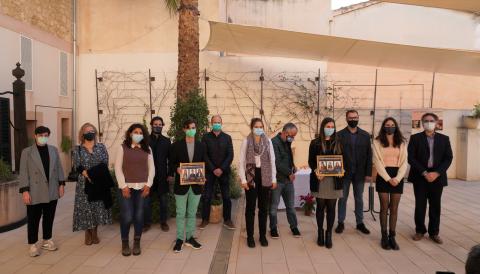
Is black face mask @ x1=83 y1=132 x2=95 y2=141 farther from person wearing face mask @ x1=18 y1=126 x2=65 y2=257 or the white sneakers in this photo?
the white sneakers

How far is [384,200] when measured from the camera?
185 inches

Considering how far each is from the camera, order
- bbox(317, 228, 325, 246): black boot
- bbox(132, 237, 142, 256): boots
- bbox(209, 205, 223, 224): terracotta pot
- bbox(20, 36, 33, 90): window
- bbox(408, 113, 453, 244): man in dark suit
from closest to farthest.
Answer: bbox(132, 237, 142, 256): boots < bbox(317, 228, 325, 246): black boot < bbox(408, 113, 453, 244): man in dark suit < bbox(209, 205, 223, 224): terracotta pot < bbox(20, 36, 33, 90): window

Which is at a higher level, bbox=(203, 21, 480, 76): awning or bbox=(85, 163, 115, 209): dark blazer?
bbox=(203, 21, 480, 76): awning

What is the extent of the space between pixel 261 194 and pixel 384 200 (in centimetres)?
162

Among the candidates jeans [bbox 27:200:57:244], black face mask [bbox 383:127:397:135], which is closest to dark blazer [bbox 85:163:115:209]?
jeans [bbox 27:200:57:244]

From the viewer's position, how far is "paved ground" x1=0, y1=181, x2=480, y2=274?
404 centimetres

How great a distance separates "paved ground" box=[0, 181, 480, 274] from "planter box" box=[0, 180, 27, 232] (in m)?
0.18

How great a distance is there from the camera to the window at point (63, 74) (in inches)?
383

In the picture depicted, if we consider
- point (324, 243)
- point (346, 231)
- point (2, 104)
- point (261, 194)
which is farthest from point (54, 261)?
point (2, 104)

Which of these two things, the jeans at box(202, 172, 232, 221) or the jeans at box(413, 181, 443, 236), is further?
the jeans at box(202, 172, 232, 221)

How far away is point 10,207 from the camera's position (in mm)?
5355

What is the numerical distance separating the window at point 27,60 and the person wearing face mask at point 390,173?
25.4 ft

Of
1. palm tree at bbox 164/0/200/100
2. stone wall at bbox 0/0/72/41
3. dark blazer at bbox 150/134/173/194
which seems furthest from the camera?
stone wall at bbox 0/0/72/41

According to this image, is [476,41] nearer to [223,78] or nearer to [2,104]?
[223,78]
